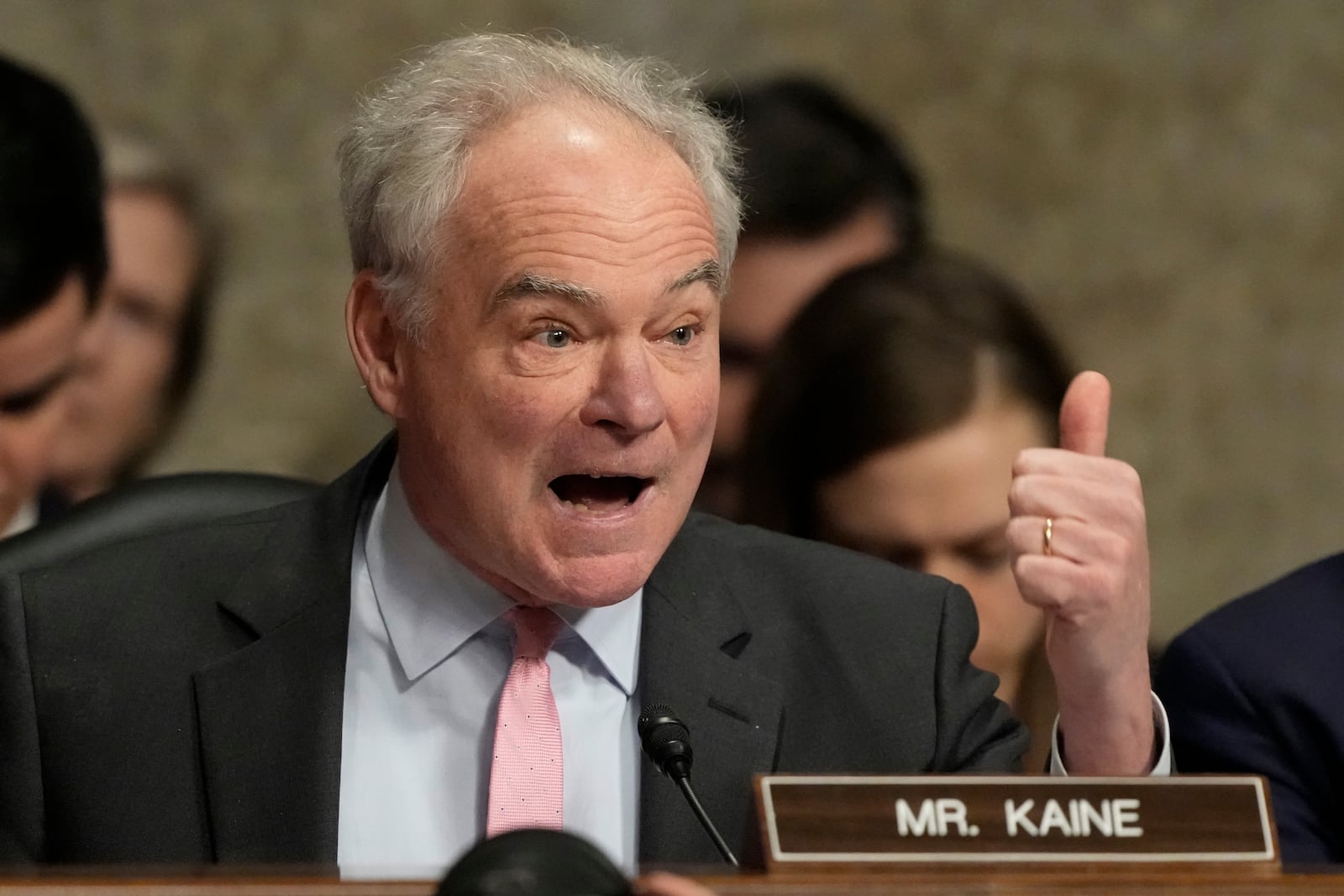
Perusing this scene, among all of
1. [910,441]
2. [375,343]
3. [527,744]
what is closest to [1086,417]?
[527,744]

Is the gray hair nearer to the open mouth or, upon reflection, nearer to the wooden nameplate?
the open mouth

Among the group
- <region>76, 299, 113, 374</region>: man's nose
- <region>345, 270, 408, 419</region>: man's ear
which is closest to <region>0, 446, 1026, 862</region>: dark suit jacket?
<region>345, 270, 408, 419</region>: man's ear

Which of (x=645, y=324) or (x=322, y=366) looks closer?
(x=645, y=324)

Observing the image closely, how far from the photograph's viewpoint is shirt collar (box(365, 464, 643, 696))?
182cm

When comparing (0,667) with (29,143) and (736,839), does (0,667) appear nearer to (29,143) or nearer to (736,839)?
(736,839)

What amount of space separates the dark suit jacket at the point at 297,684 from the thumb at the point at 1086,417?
376 mm

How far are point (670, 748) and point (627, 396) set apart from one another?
37 centimetres

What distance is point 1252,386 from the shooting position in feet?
11.2

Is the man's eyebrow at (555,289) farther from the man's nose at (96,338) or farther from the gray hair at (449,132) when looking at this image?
the man's nose at (96,338)

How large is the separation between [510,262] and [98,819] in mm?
699

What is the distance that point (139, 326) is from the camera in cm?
322

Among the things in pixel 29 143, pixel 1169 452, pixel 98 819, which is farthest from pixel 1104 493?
pixel 29 143

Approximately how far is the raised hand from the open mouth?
38 centimetres

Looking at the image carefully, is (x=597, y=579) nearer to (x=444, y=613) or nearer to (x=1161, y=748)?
(x=444, y=613)
